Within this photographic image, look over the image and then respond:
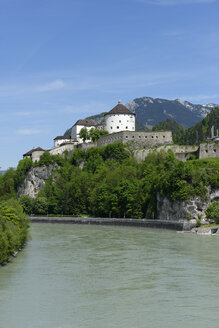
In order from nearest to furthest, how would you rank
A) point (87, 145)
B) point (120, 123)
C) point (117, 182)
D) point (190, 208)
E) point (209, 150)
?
point (190, 208) → point (209, 150) → point (117, 182) → point (120, 123) → point (87, 145)

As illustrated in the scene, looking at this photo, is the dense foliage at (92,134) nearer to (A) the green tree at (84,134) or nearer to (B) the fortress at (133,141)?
(A) the green tree at (84,134)

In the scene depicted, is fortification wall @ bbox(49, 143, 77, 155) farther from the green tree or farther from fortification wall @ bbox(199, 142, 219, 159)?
fortification wall @ bbox(199, 142, 219, 159)

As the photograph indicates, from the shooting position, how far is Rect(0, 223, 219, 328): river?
20.5 meters

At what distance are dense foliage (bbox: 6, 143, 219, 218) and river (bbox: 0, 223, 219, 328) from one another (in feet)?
62.8

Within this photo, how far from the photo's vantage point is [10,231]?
3422cm

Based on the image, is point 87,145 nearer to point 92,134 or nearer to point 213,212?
point 92,134

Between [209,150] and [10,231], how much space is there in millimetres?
44897

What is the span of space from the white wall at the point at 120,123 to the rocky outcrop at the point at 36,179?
14963 mm

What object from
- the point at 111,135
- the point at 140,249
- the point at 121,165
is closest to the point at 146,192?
the point at 121,165

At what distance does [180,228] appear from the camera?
56906mm

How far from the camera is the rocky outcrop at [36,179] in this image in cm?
9894

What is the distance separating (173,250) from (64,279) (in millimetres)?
13923

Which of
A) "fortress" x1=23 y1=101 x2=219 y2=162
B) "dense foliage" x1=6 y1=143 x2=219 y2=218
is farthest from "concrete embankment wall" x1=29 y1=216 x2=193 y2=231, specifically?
"fortress" x1=23 y1=101 x2=219 y2=162

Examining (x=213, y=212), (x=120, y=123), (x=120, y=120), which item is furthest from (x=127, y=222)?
(x=120, y=120)
